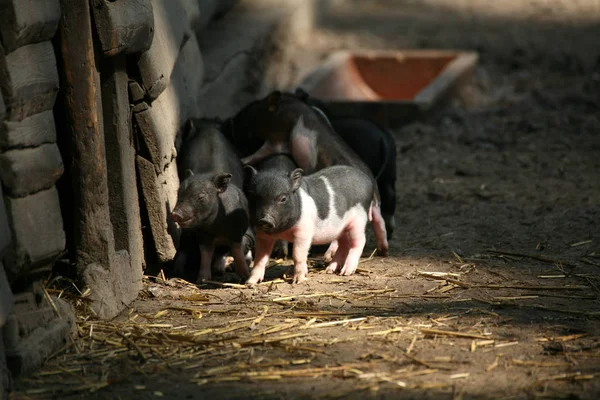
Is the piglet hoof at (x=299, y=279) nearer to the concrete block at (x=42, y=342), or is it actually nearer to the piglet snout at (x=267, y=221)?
the piglet snout at (x=267, y=221)

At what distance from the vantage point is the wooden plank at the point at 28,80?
425 centimetres

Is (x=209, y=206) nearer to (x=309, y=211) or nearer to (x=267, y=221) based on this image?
(x=267, y=221)

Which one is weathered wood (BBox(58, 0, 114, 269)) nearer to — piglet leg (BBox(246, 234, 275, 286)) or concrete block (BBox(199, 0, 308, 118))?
piglet leg (BBox(246, 234, 275, 286))

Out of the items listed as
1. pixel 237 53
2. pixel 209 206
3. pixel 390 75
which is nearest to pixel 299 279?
pixel 209 206

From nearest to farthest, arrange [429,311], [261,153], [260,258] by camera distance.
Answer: [429,311] < [260,258] < [261,153]

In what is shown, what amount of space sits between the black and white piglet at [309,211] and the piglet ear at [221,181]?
114 mm

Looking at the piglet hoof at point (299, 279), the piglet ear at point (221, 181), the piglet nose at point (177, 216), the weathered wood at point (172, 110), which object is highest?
the weathered wood at point (172, 110)

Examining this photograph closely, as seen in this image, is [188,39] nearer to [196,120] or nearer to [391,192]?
[196,120]

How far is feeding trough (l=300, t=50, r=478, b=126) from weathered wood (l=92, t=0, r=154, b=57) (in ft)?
14.1

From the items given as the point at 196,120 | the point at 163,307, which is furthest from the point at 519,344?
the point at 196,120

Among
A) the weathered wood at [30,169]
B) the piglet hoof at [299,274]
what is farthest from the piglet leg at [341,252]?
the weathered wood at [30,169]

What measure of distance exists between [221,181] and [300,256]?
58 cm

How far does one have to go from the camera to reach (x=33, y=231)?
4414 millimetres

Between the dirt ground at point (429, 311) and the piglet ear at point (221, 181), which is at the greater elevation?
the piglet ear at point (221, 181)
